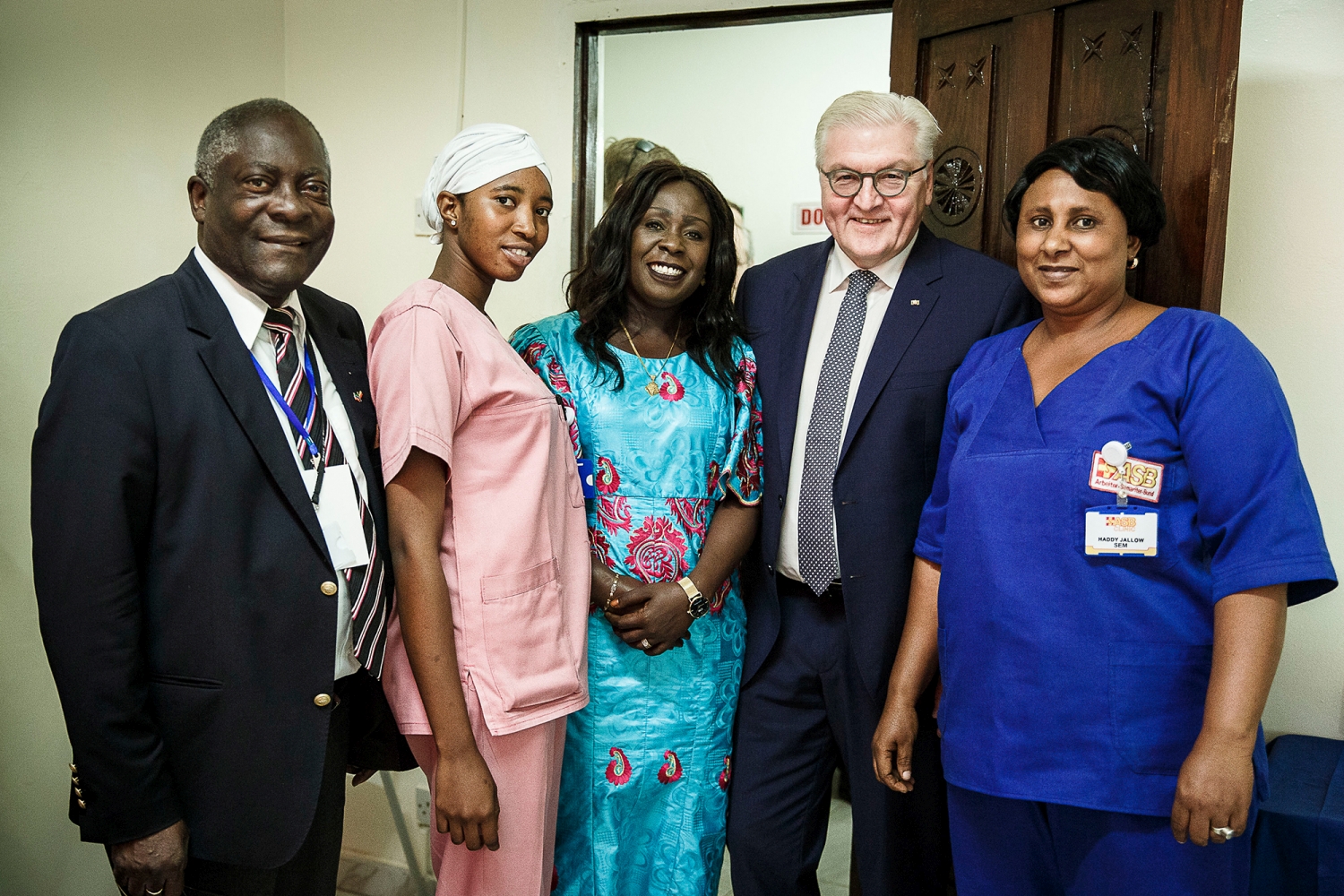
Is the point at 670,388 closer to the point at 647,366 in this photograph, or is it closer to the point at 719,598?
the point at 647,366

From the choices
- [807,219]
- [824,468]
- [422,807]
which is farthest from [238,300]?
[807,219]

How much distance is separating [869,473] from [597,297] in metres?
0.64

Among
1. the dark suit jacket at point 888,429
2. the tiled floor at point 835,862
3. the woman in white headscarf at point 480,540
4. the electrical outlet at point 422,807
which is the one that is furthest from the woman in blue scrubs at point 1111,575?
the electrical outlet at point 422,807

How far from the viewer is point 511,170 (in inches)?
66.2

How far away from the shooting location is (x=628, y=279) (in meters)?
1.93

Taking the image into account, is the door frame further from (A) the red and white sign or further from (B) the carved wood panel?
(A) the red and white sign

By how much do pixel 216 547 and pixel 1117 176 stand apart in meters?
1.52

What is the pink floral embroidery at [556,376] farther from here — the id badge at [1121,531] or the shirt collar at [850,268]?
the id badge at [1121,531]

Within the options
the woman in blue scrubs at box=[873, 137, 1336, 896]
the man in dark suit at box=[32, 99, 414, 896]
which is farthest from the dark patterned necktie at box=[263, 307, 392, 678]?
the woman in blue scrubs at box=[873, 137, 1336, 896]

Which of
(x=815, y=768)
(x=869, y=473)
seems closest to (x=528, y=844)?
(x=815, y=768)

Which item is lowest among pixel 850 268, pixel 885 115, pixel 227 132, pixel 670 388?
pixel 670 388

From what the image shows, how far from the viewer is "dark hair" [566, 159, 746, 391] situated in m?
1.90

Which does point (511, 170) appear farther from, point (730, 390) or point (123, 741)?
point (123, 741)

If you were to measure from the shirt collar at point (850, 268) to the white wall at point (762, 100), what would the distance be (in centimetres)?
132
